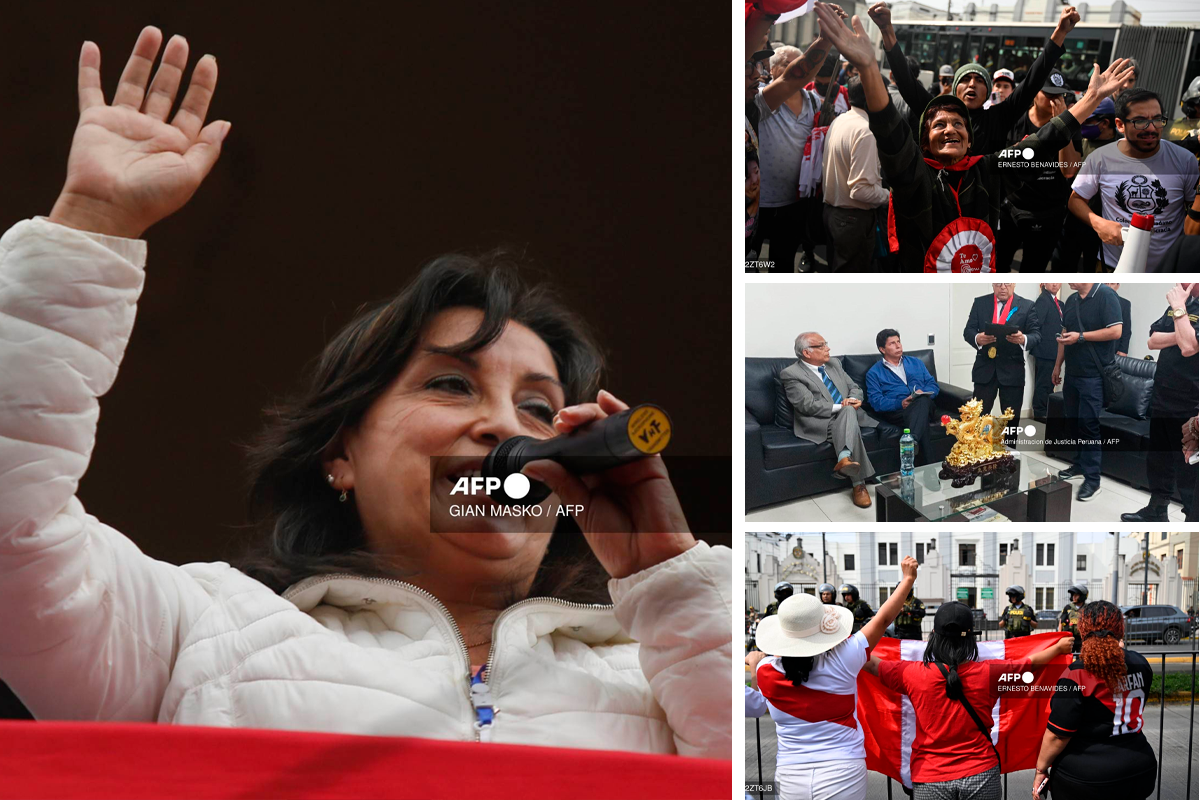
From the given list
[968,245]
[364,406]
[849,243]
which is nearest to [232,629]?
[364,406]

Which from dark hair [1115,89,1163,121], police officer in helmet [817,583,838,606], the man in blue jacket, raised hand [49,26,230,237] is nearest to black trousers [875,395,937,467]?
the man in blue jacket

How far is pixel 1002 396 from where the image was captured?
2.04 m

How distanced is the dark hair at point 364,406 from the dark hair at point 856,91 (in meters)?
0.72

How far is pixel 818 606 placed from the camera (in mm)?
2035

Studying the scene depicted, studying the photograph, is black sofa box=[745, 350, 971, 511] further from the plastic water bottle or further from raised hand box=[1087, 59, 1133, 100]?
raised hand box=[1087, 59, 1133, 100]

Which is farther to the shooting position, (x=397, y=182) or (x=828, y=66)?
(x=397, y=182)

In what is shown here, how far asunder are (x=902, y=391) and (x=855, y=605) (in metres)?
0.45

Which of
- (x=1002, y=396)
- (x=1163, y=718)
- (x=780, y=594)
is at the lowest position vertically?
(x=1163, y=718)

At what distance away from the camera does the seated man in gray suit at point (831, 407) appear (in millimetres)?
2057

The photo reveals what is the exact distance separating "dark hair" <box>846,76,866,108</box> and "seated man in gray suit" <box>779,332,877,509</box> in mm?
471

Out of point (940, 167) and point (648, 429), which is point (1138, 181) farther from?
point (648, 429)

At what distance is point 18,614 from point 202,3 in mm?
1299

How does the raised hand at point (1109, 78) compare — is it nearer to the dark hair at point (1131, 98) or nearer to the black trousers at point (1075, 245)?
the dark hair at point (1131, 98)

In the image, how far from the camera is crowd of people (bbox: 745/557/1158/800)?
2.01 m
